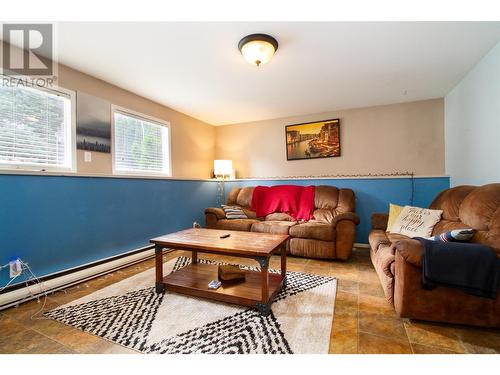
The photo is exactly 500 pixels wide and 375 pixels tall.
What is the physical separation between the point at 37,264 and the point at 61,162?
1.05 m

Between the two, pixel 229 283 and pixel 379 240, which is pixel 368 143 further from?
pixel 229 283

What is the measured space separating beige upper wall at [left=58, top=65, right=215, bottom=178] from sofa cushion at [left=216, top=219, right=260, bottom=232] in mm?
1192

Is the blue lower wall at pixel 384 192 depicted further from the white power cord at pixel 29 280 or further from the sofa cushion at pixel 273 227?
the white power cord at pixel 29 280

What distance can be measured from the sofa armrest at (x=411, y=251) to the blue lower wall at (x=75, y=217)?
2.97 metres

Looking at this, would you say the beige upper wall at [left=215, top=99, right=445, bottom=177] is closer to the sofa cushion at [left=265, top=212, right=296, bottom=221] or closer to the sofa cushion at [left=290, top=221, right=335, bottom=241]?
the sofa cushion at [left=265, top=212, right=296, bottom=221]

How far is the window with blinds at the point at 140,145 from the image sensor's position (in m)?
2.98

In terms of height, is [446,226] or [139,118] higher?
[139,118]

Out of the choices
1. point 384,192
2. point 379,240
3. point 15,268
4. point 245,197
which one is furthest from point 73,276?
point 384,192

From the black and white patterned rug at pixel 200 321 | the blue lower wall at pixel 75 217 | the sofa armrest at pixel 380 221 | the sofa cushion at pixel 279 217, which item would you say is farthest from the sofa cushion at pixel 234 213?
the sofa armrest at pixel 380 221

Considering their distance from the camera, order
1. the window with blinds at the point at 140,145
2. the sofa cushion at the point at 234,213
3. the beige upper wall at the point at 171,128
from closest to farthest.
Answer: the beige upper wall at the point at 171,128 < the window with blinds at the point at 140,145 < the sofa cushion at the point at 234,213

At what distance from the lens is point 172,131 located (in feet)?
12.4

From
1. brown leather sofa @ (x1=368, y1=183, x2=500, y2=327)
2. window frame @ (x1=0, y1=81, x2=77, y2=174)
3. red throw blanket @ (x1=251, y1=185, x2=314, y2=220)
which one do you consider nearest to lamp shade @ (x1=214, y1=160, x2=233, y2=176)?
red throw blanket @ (x1=251, y1=185, x2=314, y2=220)

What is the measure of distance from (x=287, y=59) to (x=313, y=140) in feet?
6.42
